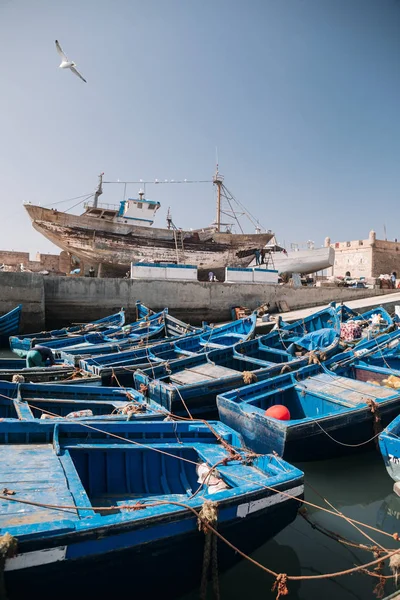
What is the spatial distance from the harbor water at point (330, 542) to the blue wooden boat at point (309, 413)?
1.17 feet

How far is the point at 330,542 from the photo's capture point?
4.62 m

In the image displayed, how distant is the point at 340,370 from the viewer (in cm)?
855

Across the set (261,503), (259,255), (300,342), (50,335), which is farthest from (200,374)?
(259,255)

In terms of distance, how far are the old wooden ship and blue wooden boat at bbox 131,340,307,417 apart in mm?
20092

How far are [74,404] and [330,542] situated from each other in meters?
4.11

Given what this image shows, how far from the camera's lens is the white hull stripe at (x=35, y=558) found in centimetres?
266

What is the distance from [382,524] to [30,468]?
4338mm

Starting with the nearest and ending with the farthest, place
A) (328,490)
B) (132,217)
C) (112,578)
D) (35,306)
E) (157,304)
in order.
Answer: (112,578) < (328,490) < (35,306) < (157,304) < (132,217)

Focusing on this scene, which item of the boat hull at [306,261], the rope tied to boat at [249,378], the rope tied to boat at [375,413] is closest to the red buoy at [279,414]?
the rope tied to boat at [375,413]

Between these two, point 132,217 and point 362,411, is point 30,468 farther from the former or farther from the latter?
point 132,217

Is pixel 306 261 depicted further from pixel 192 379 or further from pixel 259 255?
pixel 192 379

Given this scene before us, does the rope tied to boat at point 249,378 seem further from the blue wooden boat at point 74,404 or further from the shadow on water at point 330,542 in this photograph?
the blue wooden boat at point 74,404

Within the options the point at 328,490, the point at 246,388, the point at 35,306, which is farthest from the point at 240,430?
the point at 35,306

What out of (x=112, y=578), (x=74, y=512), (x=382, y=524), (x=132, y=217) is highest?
(x=132, y=217)
